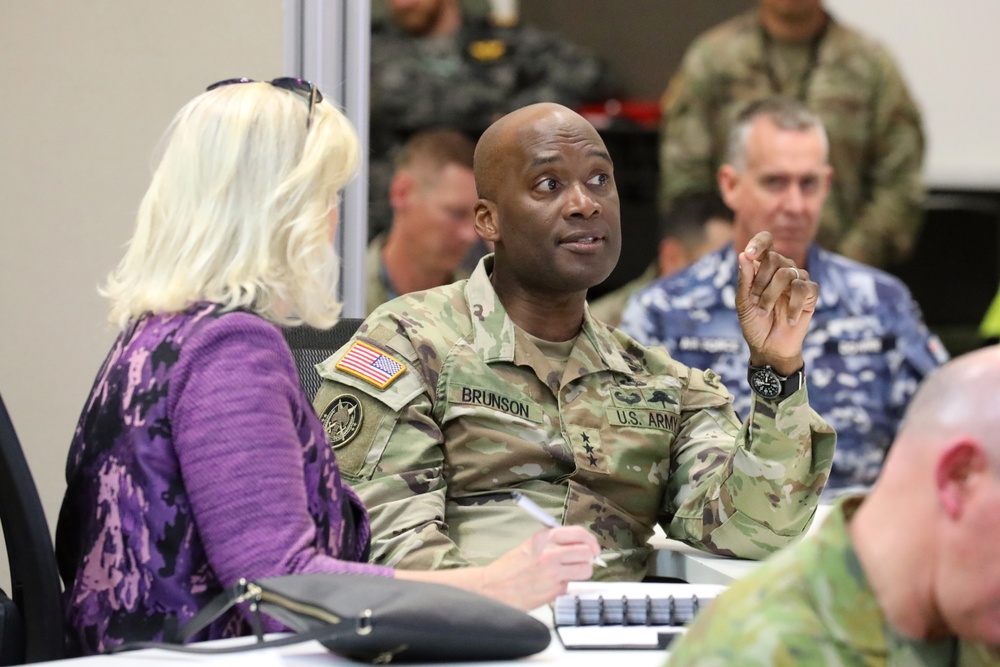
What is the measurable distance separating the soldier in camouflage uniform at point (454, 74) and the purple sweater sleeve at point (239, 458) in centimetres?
186

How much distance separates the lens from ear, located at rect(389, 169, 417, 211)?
3.39 metres

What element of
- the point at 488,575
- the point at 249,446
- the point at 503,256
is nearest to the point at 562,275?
the point at 503,256

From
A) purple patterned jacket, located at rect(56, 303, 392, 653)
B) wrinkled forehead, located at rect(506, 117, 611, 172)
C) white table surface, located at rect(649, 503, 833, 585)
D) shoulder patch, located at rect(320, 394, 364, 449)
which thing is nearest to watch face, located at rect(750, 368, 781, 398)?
white table surface, located at rect(649, 503, 833, 585)

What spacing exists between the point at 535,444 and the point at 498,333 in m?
0.20

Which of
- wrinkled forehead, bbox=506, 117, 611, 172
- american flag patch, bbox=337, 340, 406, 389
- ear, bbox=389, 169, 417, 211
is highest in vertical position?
wrinkled forehead, bbox=506, 117, 611, 172

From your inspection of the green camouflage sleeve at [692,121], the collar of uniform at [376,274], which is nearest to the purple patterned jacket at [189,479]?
the collar of uniform at [376,274]

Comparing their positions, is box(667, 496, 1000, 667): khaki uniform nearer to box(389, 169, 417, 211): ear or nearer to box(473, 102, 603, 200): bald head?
box(473, 102, 603, 200): bald head

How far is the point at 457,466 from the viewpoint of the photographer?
199 centimetres

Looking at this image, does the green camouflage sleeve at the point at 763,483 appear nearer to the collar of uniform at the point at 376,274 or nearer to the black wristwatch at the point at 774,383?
the black wristwatch at the point at 774,383

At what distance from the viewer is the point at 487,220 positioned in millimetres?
2191

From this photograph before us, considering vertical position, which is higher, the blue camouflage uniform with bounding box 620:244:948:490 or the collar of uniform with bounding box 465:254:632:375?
the collar of uniform with bounding box 465:254:632:375

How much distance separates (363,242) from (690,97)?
1.13 metres

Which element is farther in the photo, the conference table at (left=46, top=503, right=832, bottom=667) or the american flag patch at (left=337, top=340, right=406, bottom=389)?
the american flag patch at (left=337, top=340, right=406, bottom=389)

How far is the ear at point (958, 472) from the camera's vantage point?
0.83 m
